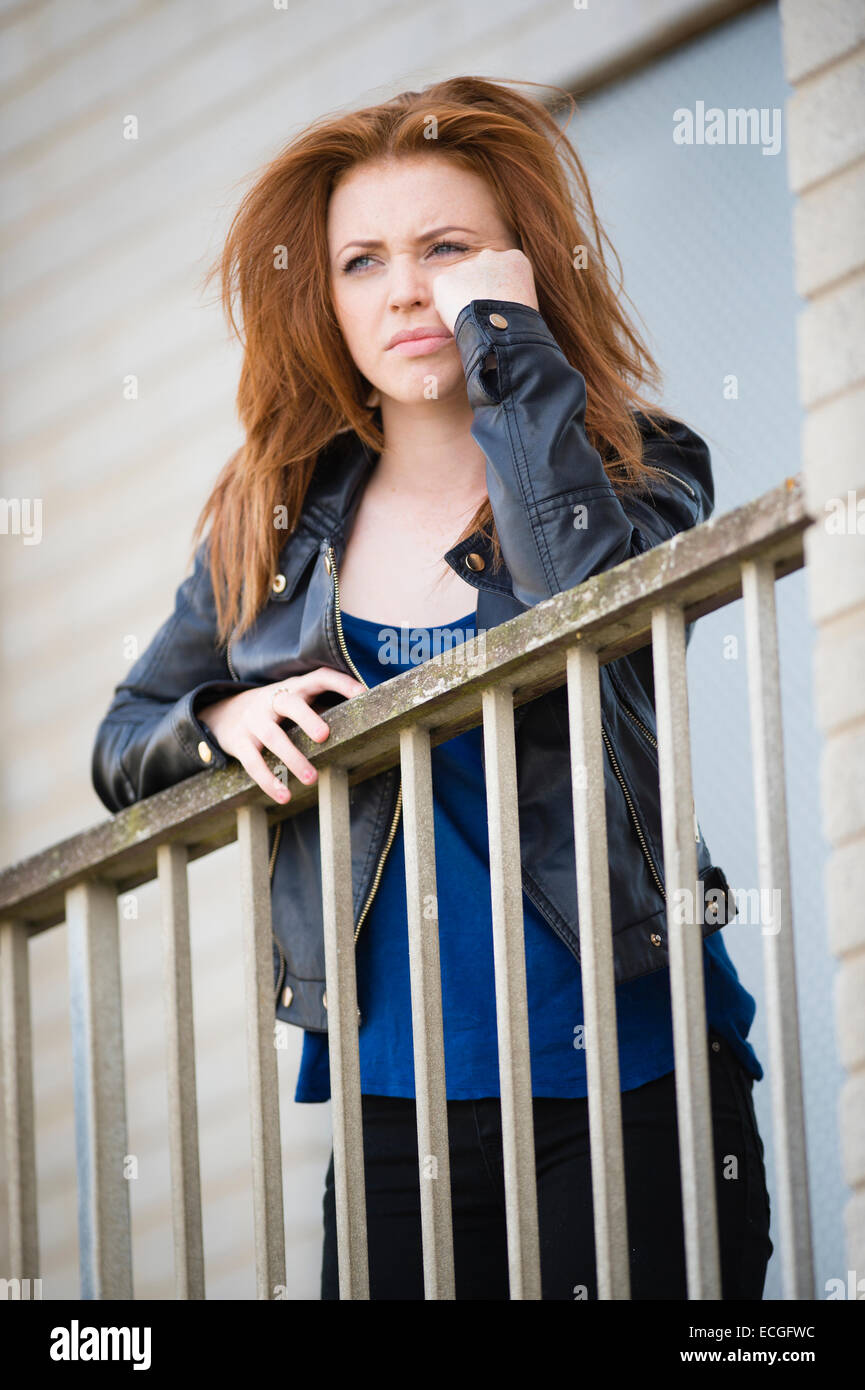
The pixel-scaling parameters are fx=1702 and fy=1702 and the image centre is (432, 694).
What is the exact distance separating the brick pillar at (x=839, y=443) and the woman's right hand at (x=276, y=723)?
27.4 inches

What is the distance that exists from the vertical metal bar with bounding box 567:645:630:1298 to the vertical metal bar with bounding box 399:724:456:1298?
0.69 feet

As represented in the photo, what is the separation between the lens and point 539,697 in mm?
2215

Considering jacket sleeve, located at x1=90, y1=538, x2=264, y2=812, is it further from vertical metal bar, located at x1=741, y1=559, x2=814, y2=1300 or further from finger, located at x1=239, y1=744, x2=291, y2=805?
vertical metal bar, located at x1=741, y1=559, x2=814, y2=1300

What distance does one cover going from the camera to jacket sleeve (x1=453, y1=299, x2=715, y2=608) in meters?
2.07

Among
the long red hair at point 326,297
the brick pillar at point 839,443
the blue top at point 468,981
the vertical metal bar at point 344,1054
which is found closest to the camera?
the brick pillar at point 839,443

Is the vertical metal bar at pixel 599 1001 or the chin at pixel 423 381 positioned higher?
the chin at pixel 423 381

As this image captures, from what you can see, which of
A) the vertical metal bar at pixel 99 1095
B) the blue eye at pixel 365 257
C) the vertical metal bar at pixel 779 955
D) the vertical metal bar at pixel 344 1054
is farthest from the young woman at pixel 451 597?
the vertical metal bar at pixel 779 955

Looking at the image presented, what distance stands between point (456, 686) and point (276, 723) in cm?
31

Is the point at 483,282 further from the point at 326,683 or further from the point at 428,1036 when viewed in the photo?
the point at 428,1036

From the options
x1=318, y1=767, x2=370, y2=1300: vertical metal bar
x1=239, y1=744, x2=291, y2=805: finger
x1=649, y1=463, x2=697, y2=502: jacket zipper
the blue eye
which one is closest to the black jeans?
x1=318, y1=767, x2=370, y2=1300: vertical metal bar

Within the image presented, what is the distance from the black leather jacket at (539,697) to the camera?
2096 millimetres

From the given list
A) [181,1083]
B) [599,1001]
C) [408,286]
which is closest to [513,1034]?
[599,1001]

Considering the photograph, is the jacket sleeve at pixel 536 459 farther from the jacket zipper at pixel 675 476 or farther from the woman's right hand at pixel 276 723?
the woman's right hand at pixel 276 723
